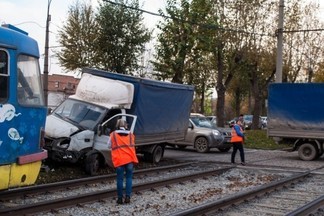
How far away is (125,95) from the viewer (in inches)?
613

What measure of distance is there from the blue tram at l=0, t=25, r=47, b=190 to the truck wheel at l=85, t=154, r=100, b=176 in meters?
4.80

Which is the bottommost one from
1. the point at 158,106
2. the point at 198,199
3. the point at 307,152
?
the point at 198,199

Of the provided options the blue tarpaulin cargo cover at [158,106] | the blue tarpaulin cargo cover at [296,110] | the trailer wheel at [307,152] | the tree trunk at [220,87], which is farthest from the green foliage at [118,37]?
the trailer wheel at [307,152]

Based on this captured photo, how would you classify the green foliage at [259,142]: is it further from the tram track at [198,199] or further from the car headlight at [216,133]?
the tram track at [198,199]

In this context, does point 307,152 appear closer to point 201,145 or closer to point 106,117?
point 201,145

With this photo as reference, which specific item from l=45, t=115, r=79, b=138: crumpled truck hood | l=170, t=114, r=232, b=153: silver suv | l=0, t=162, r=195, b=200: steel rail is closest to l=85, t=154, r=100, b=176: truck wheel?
l=0, t=162, r=195, b=200: steel rail

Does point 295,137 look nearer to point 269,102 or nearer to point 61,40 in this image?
point 269,102

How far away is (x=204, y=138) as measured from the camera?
23.1 m

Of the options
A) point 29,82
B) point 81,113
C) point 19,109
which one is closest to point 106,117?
point 81,113

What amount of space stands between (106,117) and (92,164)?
1.83m

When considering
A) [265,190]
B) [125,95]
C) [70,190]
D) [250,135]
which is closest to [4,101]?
[70,190]

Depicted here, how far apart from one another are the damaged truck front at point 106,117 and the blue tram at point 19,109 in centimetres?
471

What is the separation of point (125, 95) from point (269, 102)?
791 centimetres

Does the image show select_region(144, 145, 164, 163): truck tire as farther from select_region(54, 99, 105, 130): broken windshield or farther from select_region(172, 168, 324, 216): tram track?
select_region(172, 168, 324, 216): tram track
